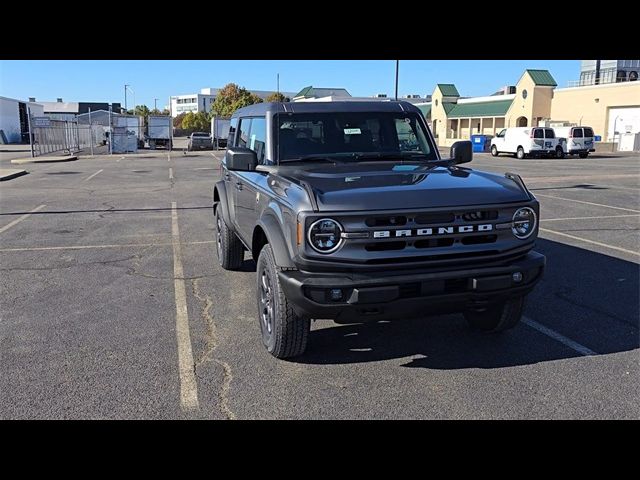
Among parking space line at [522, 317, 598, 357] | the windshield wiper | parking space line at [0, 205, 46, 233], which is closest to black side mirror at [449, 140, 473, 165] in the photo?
the windshield wiper

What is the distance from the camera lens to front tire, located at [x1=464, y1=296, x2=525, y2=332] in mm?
4676

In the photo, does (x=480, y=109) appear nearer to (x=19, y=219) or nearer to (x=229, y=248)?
(x=19, y=219)

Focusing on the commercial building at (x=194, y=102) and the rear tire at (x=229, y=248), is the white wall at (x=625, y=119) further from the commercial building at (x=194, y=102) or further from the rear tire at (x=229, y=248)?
the commercial building at (x=194, y=102)

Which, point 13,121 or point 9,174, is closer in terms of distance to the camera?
point 9,174

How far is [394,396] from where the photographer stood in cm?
386

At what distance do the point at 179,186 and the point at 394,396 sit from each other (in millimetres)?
15506

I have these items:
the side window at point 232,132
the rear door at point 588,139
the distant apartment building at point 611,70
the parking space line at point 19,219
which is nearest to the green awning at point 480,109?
the distant apartment building at point 611,70

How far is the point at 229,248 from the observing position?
7031mm

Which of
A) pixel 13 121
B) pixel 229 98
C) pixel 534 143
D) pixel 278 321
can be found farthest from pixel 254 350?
pixel 229 98

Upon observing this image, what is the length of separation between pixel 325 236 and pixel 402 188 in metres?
0.67

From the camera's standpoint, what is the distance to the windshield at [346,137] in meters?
5.36

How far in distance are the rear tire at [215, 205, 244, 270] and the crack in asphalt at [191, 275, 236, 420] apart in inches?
22.5
